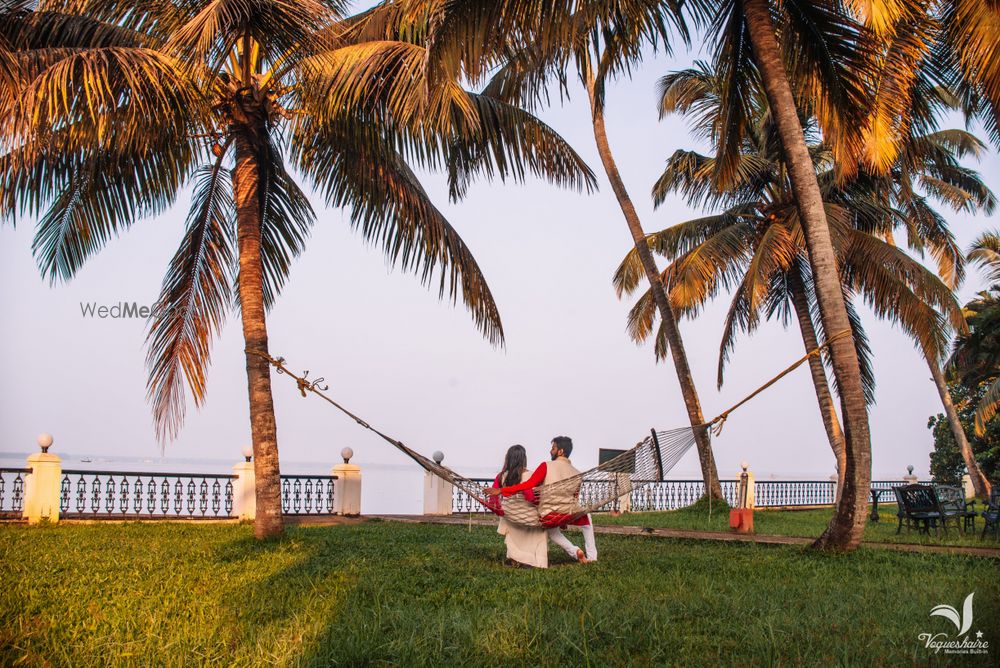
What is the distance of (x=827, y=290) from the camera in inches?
320

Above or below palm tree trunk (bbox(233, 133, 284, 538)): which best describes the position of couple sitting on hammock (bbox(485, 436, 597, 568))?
below

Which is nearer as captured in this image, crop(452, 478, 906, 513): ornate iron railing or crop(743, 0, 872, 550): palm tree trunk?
crop(743, 0, 872, 550): palm tree trunk

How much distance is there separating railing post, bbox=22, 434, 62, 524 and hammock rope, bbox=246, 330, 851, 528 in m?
7.15

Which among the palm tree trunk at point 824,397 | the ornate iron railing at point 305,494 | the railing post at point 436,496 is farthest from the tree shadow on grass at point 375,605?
the palm tree trunk at point 824,397

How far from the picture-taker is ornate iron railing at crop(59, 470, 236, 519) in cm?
1254

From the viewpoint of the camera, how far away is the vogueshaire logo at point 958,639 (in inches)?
162

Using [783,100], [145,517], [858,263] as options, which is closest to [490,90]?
[783,100]

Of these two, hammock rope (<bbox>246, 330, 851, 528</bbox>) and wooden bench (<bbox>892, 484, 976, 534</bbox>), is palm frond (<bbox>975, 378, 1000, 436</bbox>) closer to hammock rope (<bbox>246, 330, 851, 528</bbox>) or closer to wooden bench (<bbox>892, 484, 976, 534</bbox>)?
wooden bench (<bbox>892, 484, 976, 534</bbox>)

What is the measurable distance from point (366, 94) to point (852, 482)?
20.5ft

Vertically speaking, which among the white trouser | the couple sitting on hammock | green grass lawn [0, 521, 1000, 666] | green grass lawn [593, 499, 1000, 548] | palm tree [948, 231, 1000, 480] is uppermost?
palm tree [948, 231, 1000, 480]

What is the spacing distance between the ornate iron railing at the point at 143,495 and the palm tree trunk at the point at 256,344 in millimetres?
4374

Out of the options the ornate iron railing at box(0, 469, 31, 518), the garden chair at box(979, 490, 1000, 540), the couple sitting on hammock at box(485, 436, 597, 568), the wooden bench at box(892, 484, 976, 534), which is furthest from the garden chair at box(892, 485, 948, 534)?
the ornate iron railing at box(0, 469, 31, 518)

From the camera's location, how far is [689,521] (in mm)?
13805

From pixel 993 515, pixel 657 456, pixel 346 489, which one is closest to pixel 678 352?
pixel 993 515
